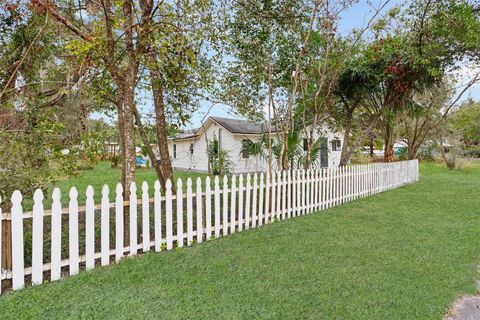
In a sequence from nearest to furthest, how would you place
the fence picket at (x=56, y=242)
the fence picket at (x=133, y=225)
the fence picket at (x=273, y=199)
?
the fence picket at (x=56, y=242) < the fence picket at (x=133, y=225) < the fence picket at (x=273, y=199)

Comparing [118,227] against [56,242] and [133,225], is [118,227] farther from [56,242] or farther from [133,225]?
[56,242]

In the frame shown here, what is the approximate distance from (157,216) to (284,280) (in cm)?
182

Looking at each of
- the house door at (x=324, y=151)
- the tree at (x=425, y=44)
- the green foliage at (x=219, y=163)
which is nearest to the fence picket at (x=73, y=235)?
the tree at (x=425, y=44)

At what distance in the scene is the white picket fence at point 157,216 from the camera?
2.93m

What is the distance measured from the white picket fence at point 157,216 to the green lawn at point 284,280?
0.21 meters

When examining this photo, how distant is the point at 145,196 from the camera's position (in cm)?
377

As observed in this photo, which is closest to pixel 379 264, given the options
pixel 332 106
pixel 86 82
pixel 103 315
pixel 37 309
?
pixel 103 315

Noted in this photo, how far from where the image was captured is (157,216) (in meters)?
3.84

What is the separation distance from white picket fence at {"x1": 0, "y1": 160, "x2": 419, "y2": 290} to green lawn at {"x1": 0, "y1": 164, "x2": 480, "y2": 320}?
211 mm

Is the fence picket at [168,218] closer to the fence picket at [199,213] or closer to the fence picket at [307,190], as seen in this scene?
the fence picket at [199,213]

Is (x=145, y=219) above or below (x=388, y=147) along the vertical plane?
below

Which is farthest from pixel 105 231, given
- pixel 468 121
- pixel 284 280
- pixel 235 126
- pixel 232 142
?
pixel 468 121

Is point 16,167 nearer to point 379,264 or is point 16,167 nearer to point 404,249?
point 379,264

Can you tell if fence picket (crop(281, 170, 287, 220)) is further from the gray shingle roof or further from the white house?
the gray shingle roof
